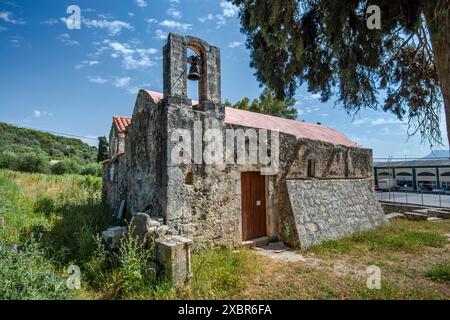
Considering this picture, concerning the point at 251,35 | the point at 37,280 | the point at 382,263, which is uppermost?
the point at 251,35

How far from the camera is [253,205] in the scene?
273 inches

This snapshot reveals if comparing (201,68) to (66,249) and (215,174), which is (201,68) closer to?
(215,174)

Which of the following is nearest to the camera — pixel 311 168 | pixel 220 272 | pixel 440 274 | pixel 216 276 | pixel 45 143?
pixel 216 276

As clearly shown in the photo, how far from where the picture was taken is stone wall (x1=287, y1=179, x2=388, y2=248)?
276 inches

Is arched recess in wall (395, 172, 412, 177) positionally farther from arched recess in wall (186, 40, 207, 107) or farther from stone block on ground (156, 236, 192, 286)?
stone block on ground (156, 236, 192, 286)

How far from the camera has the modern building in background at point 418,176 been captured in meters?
25.3

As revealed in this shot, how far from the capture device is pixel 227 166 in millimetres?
6180

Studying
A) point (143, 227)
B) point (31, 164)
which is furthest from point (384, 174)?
point (31, 164)

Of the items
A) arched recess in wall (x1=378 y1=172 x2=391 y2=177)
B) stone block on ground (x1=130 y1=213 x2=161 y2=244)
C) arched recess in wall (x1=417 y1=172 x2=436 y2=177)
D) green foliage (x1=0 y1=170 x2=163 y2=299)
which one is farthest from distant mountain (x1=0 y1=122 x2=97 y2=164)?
arched recess in wall (x1=417 y1=172 x2=436 y2=177)

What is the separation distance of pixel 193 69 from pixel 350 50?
11.7 ft

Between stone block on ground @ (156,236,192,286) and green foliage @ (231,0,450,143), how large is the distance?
15.3 feet
